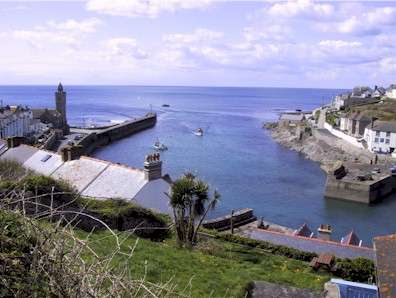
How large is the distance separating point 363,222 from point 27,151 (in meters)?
26.9

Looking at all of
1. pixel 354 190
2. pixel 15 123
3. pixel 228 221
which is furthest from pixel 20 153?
pixel 15 123

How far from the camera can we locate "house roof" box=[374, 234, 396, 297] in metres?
7.02

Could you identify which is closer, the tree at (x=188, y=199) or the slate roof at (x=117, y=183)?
the tree at (x=188, y=199)

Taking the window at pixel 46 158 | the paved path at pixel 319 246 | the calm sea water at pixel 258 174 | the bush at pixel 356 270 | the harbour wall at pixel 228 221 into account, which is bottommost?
the calm sea water at pixel 258 174

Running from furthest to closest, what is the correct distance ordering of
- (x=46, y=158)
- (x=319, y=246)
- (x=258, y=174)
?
(x=258, y=174), (x=46, y=158), (x=319, y=246)

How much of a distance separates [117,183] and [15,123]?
47802 mm

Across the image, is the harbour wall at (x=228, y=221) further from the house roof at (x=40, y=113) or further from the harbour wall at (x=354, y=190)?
the house roof at (x=40, y=113)

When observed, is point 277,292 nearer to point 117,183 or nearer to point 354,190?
point 117,183

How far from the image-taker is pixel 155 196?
21.2 m

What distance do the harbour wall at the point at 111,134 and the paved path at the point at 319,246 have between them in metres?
45.4

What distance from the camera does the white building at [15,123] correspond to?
6095 cm

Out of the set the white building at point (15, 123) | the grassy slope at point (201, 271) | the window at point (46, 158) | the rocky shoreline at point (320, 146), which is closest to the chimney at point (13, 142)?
the window at point (46, 158)

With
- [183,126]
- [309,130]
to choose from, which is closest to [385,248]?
[309,130]

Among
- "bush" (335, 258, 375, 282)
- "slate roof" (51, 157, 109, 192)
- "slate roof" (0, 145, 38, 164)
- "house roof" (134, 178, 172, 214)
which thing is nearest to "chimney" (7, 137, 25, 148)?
"slate roof" (0, 145, 38, 164)
